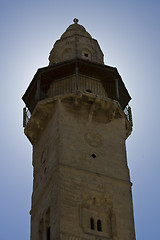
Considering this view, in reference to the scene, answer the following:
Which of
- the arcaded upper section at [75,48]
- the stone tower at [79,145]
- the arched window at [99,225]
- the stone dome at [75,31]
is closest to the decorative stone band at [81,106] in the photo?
the stone tower at [79,145]

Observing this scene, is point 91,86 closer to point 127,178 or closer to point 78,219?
point 127,178

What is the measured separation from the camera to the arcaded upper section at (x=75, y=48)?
3256cm

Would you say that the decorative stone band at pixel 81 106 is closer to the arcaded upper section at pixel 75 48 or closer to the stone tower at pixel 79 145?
the stone tower at pixel 79 145

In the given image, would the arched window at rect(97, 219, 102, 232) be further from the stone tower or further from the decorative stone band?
the decorative stone band

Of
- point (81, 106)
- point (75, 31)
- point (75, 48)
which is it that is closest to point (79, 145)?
point (81, 106)

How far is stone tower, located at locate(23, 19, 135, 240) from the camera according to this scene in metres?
25.1

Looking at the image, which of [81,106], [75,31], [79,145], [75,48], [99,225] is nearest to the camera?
[99,225]

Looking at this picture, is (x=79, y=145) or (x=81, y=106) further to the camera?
(x=81, y=106)

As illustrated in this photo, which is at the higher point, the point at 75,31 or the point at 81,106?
the point at 75,31

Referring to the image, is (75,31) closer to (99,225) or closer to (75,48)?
(75,48)

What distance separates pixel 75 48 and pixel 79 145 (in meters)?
7.27

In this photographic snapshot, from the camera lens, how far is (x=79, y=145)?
89.9 feet

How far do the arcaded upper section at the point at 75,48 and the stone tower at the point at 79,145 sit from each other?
4 cm

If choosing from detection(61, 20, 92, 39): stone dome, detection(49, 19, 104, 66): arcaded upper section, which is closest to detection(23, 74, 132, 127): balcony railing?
detection(49, 19, 104, 66): arcaded upper section
